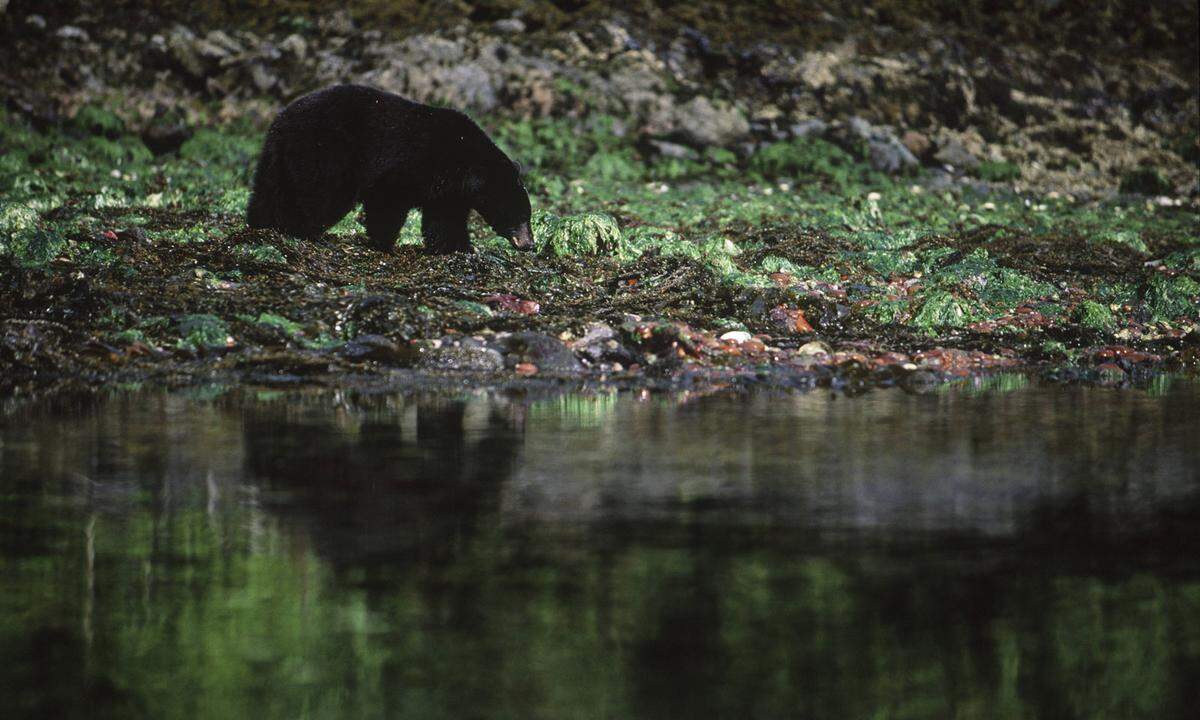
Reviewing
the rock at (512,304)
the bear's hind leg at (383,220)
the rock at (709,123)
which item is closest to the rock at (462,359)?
the rock at (512,304)

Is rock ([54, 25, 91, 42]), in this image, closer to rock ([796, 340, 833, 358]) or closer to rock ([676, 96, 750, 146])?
rock ([676, 96, 750, 146])

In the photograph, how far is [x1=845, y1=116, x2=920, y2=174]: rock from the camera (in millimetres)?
18094

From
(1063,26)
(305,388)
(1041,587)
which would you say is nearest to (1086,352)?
(305,388)

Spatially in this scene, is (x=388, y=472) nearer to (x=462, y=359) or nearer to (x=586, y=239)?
(x=462, y=359)

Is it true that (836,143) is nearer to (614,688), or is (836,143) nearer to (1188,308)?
(1188,308)

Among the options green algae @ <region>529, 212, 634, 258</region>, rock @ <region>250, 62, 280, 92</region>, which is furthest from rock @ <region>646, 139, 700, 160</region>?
green algae @ <region>529, 212, 634, 258</region>

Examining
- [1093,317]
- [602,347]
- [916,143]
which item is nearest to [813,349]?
[602,347]

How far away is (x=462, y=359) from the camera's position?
7.41 m

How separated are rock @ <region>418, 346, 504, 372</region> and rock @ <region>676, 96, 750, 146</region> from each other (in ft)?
37.1

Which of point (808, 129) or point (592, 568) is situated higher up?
point (808, 129)

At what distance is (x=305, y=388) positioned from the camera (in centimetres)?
663

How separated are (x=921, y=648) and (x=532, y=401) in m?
3.72

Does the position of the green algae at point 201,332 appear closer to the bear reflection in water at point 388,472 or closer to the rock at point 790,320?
the bear reflection in water at point 388,472

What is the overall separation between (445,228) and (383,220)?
0.48m
